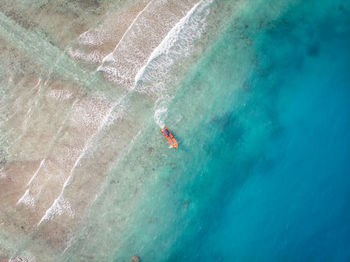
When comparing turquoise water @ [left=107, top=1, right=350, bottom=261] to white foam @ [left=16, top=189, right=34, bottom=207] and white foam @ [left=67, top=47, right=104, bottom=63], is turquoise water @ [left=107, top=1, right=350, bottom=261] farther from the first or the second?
white foam @ [left=16, top=189, right=34, bottom=207]

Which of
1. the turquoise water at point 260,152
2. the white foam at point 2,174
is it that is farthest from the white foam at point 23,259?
the turquoise water at point 260,152

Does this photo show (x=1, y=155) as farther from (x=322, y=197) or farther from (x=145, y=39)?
(x=322, y=197)

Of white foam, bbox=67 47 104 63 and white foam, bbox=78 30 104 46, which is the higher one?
white foam, bbox=78 30 104 46

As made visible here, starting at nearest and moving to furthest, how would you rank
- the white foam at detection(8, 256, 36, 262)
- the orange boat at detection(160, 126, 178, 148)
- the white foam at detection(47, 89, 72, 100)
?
the white foam at detection(8, 256, 36, 262) < the white foam at detection(47, 89, 72, 100) < the orange boat at detection(160, 126, 178, 148)

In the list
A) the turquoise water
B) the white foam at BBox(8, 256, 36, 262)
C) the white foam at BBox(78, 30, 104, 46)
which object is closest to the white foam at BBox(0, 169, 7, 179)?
the white foam at BBox(8, 256, 36, 262)

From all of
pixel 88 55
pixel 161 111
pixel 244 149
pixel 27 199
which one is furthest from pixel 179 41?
pixel 27 199

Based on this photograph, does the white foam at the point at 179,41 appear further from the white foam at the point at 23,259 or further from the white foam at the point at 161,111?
the white foam at the point at 23,259
